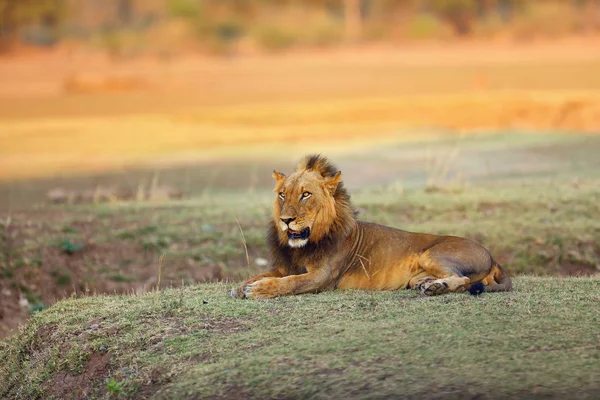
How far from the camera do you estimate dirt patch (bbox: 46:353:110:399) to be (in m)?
6.99

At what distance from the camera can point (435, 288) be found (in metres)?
7.67

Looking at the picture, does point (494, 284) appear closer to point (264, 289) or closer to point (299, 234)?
point (299, 234)

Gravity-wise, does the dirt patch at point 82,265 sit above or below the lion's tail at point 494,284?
below

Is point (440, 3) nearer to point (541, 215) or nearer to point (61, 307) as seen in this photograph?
point (541, 215)

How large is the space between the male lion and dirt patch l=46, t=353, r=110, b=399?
1.30 metres

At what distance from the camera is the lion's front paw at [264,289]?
782cm

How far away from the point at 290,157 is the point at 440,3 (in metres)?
32.3

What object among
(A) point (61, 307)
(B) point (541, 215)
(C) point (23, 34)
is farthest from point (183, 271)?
(C) point (23, 34)

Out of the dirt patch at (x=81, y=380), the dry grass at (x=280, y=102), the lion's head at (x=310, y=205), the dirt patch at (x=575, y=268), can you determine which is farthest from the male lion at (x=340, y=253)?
the dry grass at (x=280, y=102)

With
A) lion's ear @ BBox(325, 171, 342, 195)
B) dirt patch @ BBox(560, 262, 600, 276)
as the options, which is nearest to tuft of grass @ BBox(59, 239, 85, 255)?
lion's ear @ BBox(325, 171, 342, 195)

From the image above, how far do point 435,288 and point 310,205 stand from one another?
118cm

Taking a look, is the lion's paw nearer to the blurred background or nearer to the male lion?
the male lion

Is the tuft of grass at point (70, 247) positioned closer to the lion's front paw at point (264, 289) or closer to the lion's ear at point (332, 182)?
the lion's front paw at point (264, 289)

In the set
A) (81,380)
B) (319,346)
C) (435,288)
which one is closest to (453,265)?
(435,288)
